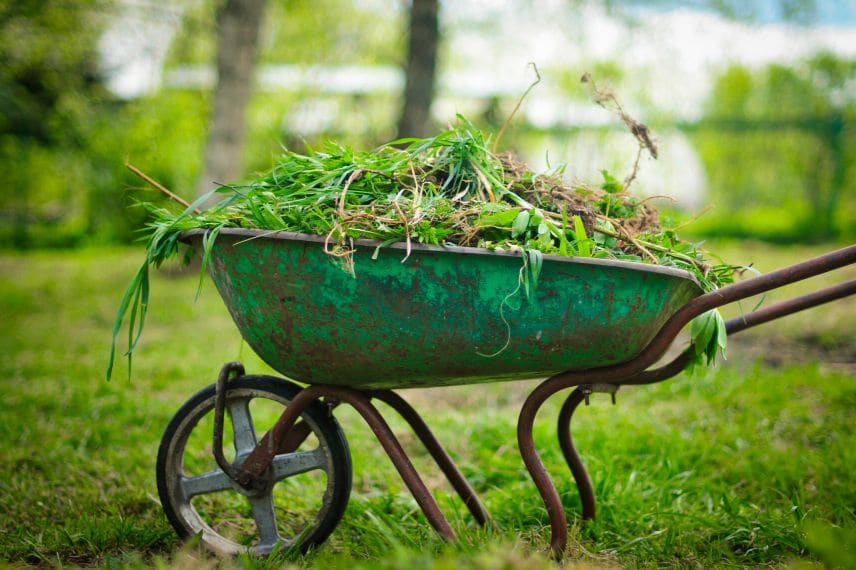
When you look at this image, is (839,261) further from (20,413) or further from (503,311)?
(20,413)

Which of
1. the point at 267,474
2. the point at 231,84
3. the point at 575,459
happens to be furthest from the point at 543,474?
the point at 231,84

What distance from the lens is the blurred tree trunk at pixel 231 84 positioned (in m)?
7.70

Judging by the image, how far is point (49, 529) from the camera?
2.42m

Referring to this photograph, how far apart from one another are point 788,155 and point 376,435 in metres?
9.09

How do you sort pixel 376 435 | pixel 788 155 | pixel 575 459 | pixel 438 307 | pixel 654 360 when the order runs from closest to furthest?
pixel 438 307
pixel 654 360
pixel 376 435
pixel 575 459
pixel 788 155

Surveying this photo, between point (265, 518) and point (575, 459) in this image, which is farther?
point (575, 459)

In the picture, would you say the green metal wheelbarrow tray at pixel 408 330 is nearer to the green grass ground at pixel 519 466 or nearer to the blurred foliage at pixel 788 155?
the green grass ground at pixel 519 466

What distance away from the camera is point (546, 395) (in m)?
2.11

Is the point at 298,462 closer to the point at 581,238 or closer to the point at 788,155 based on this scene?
the point at 581,238

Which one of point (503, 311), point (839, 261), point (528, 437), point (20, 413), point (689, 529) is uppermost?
point (839, 261)

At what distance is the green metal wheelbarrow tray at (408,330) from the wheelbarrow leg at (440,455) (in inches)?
0.9

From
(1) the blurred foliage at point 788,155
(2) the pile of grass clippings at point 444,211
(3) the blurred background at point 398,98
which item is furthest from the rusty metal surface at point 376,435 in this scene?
(1) the blurred foliage at point 788,155

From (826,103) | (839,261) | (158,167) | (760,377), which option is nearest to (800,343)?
(760,377)

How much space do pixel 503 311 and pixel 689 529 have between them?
3.81 ft
